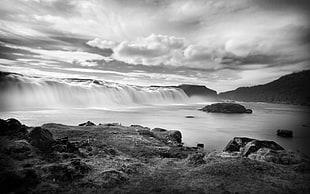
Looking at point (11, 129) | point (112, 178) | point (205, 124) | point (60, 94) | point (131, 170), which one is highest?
point (60, 94)

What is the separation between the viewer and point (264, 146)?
57.8 feet

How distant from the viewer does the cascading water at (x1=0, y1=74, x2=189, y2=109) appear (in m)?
71.2

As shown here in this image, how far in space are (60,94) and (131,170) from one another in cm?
8370

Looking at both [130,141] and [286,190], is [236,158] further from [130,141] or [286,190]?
[130,141]

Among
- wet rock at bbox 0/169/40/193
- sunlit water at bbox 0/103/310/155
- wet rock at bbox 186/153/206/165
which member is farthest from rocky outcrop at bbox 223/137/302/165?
wet rock at bbox 0/169/40/193

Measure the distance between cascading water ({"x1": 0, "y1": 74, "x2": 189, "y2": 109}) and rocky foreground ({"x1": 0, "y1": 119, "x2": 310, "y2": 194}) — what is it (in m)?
66.3

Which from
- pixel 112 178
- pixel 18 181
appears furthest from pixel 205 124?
pixel 18 181

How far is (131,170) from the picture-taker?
11891mm

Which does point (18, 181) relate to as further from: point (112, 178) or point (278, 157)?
point (278, 157)

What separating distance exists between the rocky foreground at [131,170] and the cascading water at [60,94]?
66.3 meters

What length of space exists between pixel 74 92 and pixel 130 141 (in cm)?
7817

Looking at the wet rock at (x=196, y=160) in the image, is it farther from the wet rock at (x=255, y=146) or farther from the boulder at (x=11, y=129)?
the boulder at (x=11, y=129)

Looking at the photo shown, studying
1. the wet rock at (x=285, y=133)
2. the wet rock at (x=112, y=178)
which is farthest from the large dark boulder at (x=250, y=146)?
the wet rock at (x=285, y=133)

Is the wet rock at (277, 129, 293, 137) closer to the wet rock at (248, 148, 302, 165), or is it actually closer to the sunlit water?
the sunlit water
